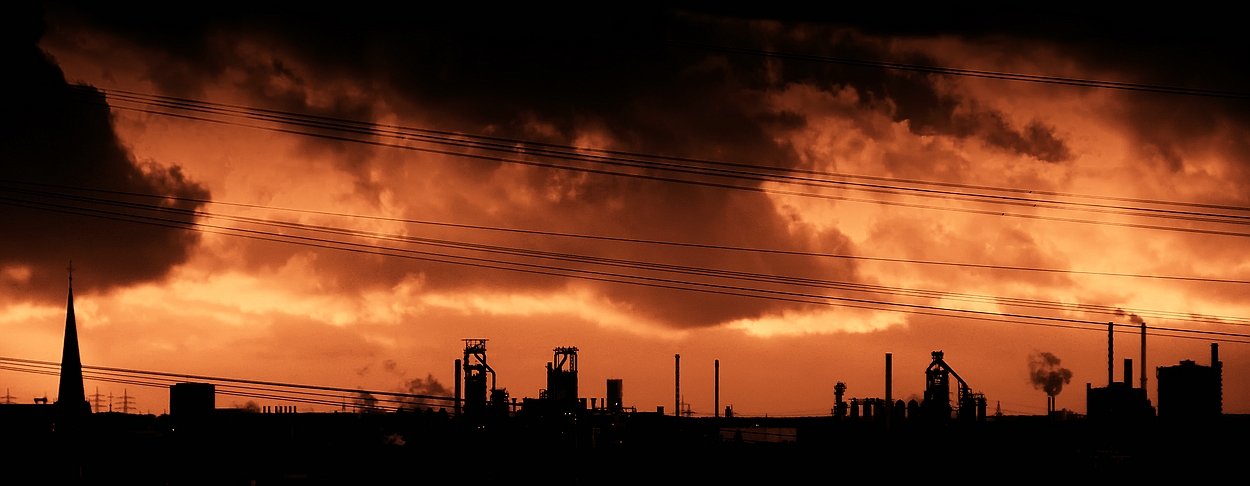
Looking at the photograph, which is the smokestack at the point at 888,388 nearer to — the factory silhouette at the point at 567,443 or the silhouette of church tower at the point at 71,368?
the factory silhouette at the point at 567,443

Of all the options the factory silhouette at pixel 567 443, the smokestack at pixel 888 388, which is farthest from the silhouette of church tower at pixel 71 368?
the smokestack at pixel 888 388

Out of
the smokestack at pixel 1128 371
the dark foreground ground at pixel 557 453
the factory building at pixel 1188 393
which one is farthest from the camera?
the smokestack at pixel 1128 371

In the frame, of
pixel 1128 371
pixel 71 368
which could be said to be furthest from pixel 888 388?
pixel 71 368

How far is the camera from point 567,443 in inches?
2970

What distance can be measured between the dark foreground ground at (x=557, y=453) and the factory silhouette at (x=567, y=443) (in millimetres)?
132

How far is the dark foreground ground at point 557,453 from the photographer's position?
57.8m

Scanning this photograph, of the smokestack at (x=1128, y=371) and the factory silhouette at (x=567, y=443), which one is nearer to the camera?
the factory silhouette at (x=567, y=443)

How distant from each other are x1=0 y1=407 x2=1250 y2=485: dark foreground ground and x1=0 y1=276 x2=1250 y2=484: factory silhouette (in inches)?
5.2

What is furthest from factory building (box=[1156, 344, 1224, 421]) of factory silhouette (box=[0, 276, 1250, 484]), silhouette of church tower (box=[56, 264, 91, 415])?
silhouette of church tower (box=[56, 264, 91, 415])

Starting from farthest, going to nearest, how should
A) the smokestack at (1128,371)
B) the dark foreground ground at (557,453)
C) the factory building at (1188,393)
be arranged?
the smokestack at (1128,371) < the factory building at (1188,393) < the dark foreground ground at (557,453)

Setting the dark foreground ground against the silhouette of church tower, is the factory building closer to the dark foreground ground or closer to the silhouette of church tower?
the dark foreground ground

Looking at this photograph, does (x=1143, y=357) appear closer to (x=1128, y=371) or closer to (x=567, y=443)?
(x=1128, y=371)

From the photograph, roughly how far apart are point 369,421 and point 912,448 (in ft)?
122

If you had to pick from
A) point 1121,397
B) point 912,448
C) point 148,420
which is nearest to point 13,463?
point 148,420
